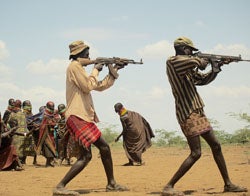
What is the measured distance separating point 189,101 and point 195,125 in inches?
14.6

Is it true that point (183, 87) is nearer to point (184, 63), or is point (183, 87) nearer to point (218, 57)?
point (184, 63)

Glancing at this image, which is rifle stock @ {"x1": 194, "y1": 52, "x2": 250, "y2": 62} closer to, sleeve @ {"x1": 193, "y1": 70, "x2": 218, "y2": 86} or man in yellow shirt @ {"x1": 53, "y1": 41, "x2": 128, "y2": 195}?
sleeve @ {"x1": 193, "y1": 70, "x2": 218, "y2": 86}

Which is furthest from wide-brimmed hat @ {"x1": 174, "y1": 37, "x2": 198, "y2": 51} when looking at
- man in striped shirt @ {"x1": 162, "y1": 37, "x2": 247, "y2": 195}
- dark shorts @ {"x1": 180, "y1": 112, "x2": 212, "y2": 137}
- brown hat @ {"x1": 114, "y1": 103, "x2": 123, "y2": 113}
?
brown hat @ {"x1": 114, "y1": 103, "x2": 123, "y2": 113}

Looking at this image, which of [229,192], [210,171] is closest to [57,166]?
[210,171]

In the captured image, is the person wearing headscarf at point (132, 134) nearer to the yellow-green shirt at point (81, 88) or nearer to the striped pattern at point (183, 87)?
the yellow-green shirt at point (81, 88)

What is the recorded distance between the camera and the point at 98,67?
27.4ft

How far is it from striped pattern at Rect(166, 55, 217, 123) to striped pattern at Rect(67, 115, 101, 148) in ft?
4.34

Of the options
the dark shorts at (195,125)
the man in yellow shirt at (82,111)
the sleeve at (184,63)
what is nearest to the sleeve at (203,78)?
the sleeve at (184,63)

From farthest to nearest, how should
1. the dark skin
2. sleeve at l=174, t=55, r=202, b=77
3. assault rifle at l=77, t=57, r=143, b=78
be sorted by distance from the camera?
1. assault rifle at l=77, t=57, r=143, b=78
2. the dark skin
3. sleeve at l=174, t=55, r=202, b=77

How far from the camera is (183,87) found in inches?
310

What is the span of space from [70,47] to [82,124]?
1.30 m

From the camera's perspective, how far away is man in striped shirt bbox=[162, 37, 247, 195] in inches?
303

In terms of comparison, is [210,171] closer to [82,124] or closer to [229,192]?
[229,192]

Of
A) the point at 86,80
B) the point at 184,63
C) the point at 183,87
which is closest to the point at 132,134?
the point at 86,80
